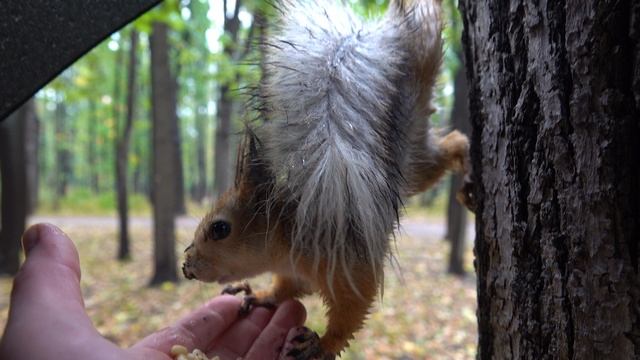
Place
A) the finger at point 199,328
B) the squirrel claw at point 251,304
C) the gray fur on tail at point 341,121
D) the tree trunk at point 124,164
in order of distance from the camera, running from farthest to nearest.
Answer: the tree trunk at point 124,164
the squirrel claw at point 251,304
the finger at point 199,328
the gray fur on tail at point 341,121

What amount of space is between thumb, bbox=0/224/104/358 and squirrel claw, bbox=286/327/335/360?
543 mm

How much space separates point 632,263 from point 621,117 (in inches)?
9.1

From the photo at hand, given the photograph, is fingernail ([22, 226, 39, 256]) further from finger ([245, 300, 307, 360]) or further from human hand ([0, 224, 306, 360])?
finger ([245, 300, 307, 360])

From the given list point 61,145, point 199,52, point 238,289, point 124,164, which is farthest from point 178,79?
point 61,145

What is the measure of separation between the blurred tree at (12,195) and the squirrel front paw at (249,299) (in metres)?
4.16

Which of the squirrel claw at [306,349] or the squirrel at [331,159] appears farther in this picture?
the squirrel claw at [306,349]

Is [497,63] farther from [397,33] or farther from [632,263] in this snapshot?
[632,263]

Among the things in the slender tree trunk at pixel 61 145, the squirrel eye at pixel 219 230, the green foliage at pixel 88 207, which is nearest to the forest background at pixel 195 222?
the squirrel eye at pixel 219 230

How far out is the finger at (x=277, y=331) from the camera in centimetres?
137

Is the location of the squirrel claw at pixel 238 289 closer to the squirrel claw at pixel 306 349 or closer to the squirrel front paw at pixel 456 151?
the squirrel claw at pixel 306 349

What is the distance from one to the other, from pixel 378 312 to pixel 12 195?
13.0ft

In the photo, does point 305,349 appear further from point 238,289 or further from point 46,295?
point 46,295

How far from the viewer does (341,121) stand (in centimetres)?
102

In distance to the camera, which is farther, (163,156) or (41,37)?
(163,156)
